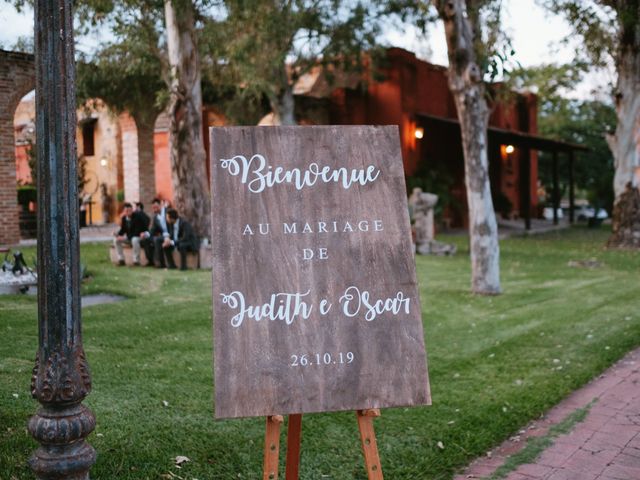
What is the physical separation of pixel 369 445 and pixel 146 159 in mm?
22469

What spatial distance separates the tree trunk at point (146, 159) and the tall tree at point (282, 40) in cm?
410

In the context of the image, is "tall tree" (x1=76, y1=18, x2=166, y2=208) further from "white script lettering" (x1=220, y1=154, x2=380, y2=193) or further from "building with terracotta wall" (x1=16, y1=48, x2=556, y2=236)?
"white script lettering" (x1=220, y1=154, x2=380, y2=193)

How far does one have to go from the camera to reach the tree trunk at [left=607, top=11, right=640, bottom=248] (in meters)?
17.5

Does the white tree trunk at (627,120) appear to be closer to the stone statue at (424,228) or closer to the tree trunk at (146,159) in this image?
the stone statue at (424,228)

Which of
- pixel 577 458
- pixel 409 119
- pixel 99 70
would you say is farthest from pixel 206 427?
pixel 409 119

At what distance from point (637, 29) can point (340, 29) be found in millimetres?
7316

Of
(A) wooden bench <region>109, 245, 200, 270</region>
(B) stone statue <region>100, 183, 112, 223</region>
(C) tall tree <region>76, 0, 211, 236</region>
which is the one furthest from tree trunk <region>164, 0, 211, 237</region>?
(B) stone statue <region>100, 183, 112, 223</region>

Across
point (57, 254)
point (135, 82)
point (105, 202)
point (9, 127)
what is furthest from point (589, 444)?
point (105, 202)

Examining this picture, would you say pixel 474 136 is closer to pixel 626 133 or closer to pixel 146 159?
pixel 626 133

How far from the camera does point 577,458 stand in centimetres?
406

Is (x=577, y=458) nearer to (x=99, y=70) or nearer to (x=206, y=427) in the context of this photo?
(x=206, y=427)

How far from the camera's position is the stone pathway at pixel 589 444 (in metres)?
3.86

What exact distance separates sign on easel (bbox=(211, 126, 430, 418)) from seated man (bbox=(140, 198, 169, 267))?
1061 centimetres

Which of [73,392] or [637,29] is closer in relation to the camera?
[73,392]
